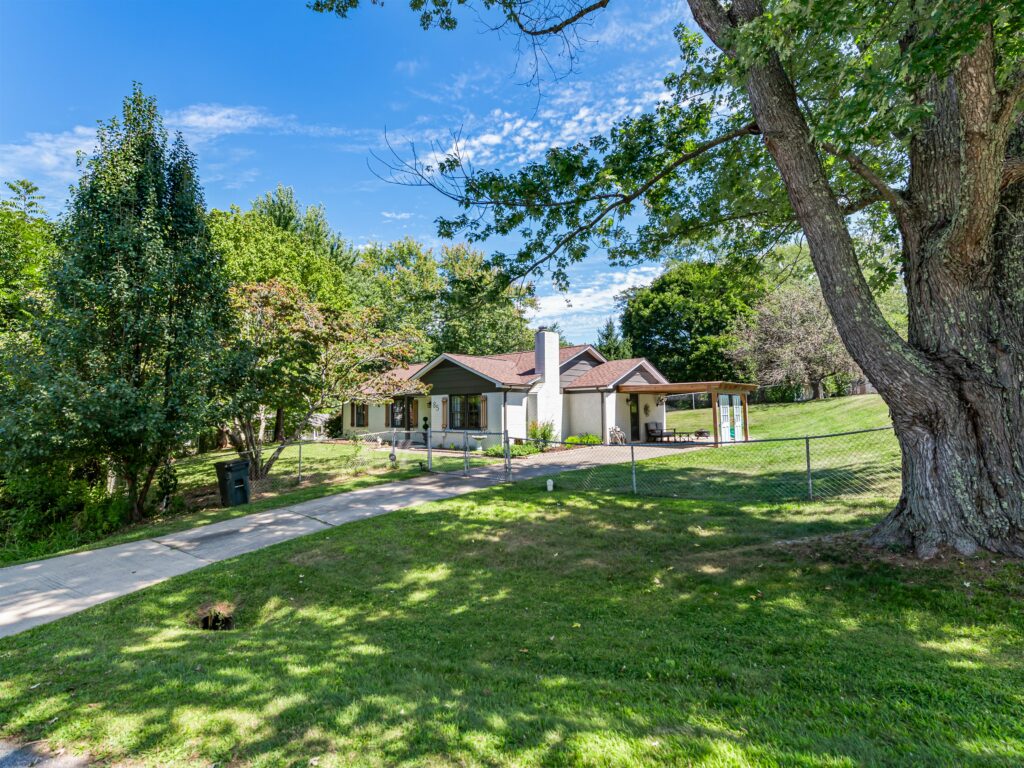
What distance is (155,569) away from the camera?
6184mm

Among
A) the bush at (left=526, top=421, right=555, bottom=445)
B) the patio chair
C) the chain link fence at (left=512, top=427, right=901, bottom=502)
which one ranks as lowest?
the chain link fence at (left=512, top=427, right=901, bottom=502)

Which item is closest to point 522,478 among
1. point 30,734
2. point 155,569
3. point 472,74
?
point 155,569

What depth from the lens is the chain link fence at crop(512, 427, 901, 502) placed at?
29.7 ft

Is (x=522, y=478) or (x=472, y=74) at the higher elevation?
(x=472, y=74)

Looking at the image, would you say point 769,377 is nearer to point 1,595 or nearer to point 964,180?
point 964,180

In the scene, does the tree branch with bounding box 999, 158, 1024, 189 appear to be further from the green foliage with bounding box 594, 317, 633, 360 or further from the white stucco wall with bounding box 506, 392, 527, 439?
the green foliage with bounding box 594, 317, 633, 360

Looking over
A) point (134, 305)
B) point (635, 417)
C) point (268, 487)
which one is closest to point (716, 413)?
point (635, 417)

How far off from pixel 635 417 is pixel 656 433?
45.5 inches

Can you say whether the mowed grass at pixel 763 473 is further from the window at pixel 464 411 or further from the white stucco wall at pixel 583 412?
the window at pixel 464 411

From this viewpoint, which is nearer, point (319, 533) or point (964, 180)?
point (964, 180)

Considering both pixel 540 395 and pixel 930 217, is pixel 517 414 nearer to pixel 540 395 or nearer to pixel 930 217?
pixel 540 395

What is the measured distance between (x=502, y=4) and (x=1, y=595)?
10252 mm

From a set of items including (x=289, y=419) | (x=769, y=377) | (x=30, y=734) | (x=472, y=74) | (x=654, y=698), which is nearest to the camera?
(x=30, y=734)

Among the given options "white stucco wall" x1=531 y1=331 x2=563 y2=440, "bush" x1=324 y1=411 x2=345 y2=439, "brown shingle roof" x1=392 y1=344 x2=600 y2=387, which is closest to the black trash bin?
"brown shingle roof" x1=392 y1=344 x2=600 y2=387
